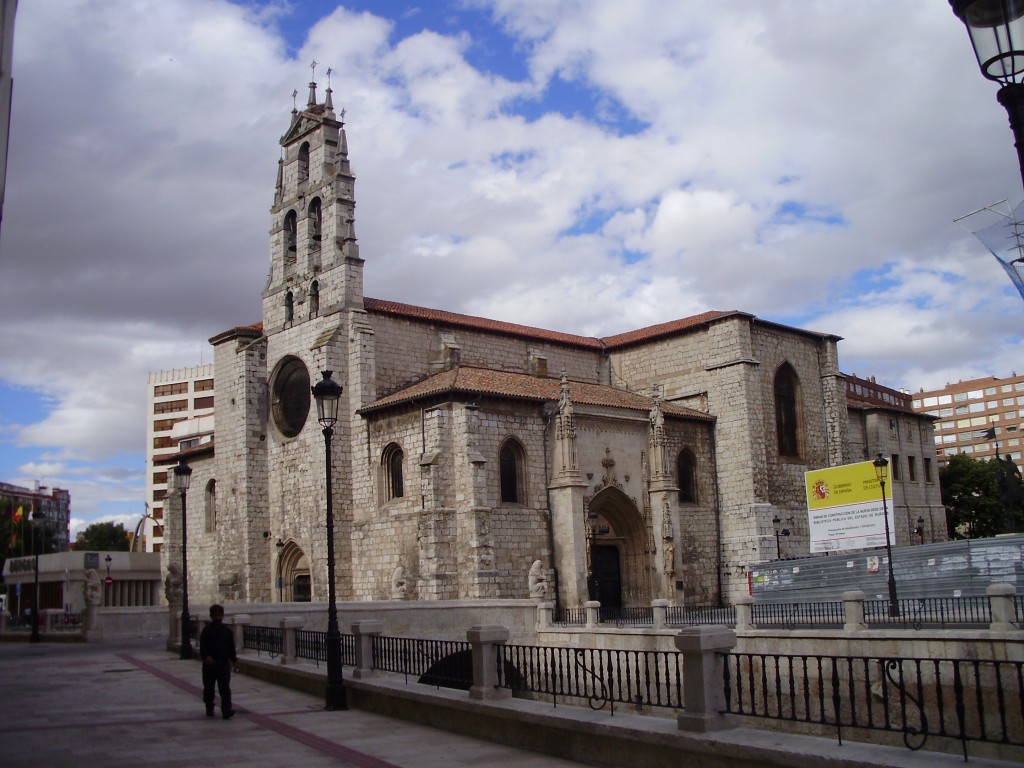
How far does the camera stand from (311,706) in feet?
46.2

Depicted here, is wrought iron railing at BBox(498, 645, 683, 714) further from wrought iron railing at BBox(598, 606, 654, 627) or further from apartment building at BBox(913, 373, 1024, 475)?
apartment building at BBox(913, 373, 1024, 475)

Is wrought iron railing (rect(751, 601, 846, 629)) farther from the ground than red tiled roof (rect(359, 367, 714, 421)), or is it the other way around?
red tiled roof (rect(359, 367, 714, 421))

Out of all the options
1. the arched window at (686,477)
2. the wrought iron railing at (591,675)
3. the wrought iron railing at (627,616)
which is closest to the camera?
the wrought iron railing at (591,675)

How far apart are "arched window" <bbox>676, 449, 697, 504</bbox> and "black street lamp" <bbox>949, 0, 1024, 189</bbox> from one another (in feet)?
103

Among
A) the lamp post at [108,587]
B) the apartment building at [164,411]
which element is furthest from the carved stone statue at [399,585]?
the apartment building at [164,411]

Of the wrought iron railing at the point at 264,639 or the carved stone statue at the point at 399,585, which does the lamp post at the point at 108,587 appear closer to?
the carved stone statue at the point at 399,585

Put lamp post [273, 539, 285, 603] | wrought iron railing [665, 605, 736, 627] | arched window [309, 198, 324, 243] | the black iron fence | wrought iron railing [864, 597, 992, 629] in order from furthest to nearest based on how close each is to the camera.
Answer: arched window [309, 198, 324, 243]
lamp post [273, 539, 285, 603]
wrought iron railing [665, 605, 736, 627]
the black iron fence
wrought iron railing [864, 597, 992, 629]

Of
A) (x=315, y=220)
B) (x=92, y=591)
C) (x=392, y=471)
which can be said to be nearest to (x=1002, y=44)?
(x=392, y=471)

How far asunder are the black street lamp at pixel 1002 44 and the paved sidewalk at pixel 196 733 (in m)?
6.96

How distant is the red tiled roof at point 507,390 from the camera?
3100cm

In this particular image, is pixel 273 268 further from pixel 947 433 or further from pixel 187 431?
pixel 947 433

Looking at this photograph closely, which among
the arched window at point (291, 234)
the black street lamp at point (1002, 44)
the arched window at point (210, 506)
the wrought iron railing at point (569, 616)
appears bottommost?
the wrought iron railing at point (569, 616)

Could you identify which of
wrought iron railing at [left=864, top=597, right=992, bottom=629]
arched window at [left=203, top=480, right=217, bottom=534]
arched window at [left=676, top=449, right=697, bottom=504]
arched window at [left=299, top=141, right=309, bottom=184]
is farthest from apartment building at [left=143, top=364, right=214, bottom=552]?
wrought iron railing at [left=864, top=597, right=992, bottom=629]

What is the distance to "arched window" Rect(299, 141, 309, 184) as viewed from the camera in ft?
122
